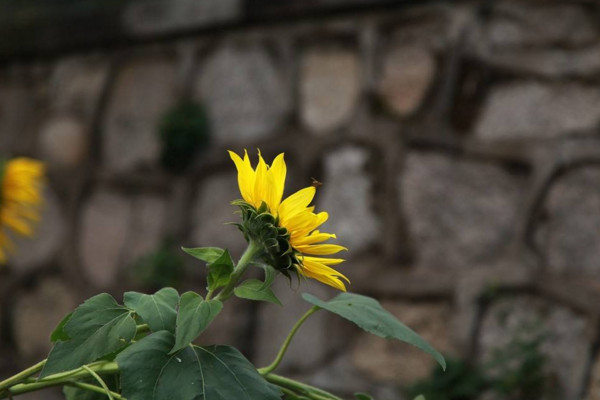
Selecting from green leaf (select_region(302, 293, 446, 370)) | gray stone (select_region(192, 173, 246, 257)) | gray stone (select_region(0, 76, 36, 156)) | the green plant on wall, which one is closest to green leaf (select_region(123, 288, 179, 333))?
green leaf (select_region(302, 293, 446, 370))

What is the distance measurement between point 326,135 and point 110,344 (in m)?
1.59

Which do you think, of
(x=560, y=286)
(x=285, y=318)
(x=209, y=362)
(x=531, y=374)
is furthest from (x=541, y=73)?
(x=209, y=362)

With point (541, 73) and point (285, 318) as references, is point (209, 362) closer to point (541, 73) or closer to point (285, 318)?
point (541, 73)

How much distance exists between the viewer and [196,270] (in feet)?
7.78

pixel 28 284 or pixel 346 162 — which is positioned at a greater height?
pixel 346 162

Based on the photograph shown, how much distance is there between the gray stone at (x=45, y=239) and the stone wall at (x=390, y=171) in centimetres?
4

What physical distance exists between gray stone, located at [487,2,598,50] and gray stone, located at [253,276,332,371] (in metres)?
0.70

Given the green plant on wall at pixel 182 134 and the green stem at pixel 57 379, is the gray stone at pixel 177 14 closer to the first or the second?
the green plant on wall at pixel 182 134

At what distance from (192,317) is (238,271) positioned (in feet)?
0.26

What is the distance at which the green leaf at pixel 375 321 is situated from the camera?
2.36ft

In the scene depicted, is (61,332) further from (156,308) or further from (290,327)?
(290,327)

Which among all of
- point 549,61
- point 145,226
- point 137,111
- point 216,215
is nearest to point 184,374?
point 549,61

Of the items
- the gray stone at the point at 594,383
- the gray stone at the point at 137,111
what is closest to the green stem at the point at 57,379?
the gray stone at the point at 594,383

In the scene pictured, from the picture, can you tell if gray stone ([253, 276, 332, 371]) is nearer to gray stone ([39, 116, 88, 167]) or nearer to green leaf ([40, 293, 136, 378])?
gray stone ([39, 116, 88, 167])
